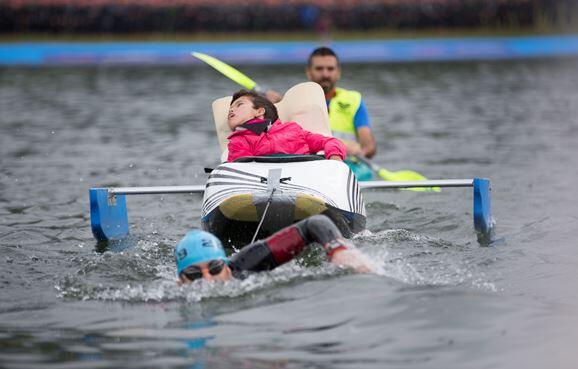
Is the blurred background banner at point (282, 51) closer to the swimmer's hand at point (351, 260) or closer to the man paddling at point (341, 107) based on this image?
the man paddling at point (341, 107)

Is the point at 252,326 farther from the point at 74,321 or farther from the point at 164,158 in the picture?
the point at 164,158

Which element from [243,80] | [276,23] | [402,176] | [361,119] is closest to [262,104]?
[243,80]

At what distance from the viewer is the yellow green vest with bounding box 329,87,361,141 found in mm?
11508

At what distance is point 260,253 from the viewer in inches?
274

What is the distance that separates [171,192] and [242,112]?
41.2 inches

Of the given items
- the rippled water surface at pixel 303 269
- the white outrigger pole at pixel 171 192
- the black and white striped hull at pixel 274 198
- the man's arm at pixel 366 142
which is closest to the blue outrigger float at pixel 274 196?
the black and white striped hull at pixel 274 198

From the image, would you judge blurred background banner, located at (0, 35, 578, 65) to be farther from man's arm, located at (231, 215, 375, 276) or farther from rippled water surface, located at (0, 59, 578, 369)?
man's arm, located at (231, 215, 375, 276)

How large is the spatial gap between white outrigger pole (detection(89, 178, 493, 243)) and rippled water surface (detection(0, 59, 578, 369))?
18 centimetres

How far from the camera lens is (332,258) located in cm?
682

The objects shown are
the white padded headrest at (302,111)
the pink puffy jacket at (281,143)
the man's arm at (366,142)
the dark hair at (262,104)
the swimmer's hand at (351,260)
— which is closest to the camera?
the swimmer's hand at (351,260)

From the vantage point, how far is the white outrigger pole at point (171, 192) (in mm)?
9320

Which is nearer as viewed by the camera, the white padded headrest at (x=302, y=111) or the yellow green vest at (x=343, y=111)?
the white padded headrest at (x=302, y=111)

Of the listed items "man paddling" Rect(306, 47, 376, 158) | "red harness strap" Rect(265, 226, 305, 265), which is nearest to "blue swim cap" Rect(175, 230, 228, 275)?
"red harness strap" Rect(265, 226, 305, 265)

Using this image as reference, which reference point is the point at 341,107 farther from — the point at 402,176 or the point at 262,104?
the point at 262,104
